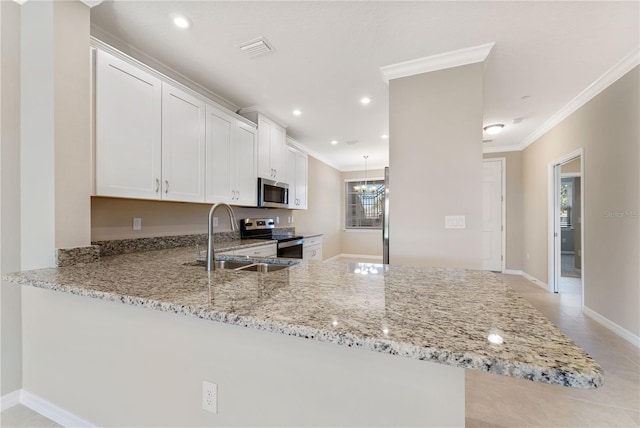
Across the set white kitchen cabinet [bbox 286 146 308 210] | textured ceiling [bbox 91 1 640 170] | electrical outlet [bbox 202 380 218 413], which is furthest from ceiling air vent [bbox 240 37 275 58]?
electrical outlet [bbox 202 380 218 413]

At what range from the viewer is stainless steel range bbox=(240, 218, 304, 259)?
3.58 meters

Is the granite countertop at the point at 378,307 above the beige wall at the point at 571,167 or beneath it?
beneath

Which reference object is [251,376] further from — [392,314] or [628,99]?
[628,99]

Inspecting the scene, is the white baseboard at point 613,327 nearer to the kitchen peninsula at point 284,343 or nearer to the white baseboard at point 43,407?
the kitchen peninsula at point 284,343

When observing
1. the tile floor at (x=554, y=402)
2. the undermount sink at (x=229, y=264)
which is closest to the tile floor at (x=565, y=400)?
the tile floor at (x=554, y=402)

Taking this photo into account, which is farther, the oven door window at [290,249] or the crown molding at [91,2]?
the oven door window at [290,249]

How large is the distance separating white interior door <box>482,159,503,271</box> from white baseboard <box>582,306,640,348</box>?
2.13 m

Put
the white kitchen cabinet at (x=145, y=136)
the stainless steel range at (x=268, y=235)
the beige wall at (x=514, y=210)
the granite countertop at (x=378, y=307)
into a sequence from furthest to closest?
the beige wall at (x=514, y=210), the stainless steel range at (x=268, y=235), the white kitchen cabinet at (x=145, y=136), the granite countertop at (x=378, y=307)

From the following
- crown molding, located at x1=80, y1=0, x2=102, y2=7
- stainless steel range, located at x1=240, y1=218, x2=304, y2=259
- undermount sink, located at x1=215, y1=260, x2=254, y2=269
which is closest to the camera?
crown molding, located at x1=80, y1=0, x2=102, y2=7

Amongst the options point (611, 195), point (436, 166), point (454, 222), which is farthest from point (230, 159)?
point (611, 195)

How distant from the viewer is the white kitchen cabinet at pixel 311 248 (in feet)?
14.3

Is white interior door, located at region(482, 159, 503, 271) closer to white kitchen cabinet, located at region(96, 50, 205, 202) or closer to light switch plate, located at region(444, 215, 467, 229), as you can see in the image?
light switch plate, located at region(444, 215, 467, 229)

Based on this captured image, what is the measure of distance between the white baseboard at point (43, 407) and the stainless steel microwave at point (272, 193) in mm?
2407

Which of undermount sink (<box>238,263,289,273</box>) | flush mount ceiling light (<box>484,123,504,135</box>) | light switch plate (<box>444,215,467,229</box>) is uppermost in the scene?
flush mount ceiling light (<box>484,123,504,135</box>)
